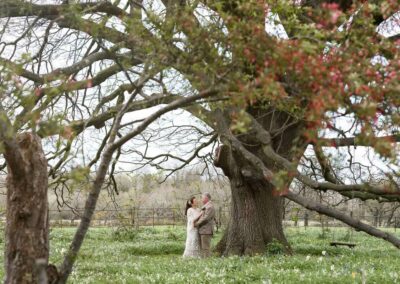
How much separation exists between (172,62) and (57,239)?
60.7ft

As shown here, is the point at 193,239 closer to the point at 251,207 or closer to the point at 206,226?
the point at 206,226

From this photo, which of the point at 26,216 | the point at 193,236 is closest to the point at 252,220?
the point at 193,236

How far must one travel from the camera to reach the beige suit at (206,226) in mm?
16281

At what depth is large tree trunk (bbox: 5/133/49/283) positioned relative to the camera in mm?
6066

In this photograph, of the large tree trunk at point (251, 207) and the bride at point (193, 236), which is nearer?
the large tree trunk at point (251, 207)

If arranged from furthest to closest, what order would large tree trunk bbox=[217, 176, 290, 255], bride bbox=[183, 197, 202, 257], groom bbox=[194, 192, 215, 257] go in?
bride bbox=[183, 197, 202, 257] < groom bbox=[194, 192, 215, 257] < large tree trunk bbox=[217, 176, 290, 255]

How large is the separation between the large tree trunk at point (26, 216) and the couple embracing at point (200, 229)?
33.3 feet

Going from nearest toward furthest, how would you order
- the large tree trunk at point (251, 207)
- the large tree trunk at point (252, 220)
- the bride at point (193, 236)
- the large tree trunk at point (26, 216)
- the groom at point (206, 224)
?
the large tree trunk at point (26, 216)
the large tree trunk at point (251, 207)
the large tree trunk at point (252, 220)
the groom at point (206, 224)
the bride at point (193, 236)

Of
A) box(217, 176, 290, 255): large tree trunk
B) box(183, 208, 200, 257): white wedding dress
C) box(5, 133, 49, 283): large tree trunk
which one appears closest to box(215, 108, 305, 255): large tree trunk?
box(217, 176, 290, 255): large tree trunk

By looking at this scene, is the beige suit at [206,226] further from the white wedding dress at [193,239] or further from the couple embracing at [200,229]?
the white wedding dress at [193,239]

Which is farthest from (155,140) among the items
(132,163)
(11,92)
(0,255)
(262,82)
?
(262,82)

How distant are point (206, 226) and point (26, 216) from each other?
34.7 feet

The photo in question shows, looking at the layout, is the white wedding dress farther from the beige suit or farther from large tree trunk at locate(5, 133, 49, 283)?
large tree trunk at locate(5, 133, 49, 283)

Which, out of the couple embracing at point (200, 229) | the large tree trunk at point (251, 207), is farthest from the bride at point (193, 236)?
the large tree trunk at point (251, 207)
